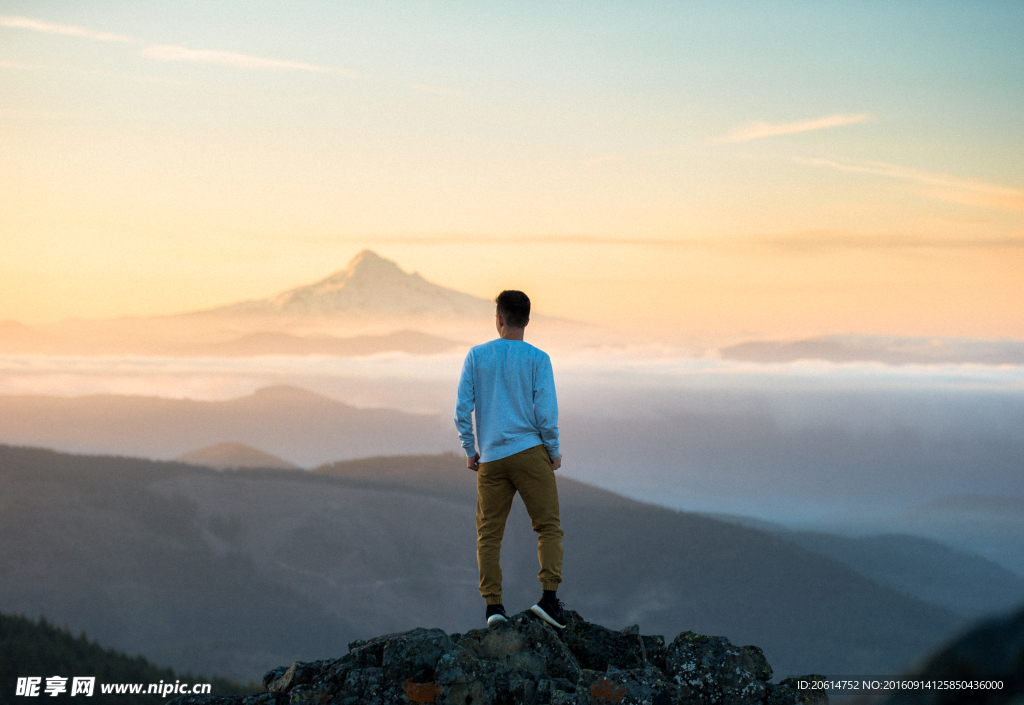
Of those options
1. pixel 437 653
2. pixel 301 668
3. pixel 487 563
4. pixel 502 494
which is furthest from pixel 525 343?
pixel 301 668

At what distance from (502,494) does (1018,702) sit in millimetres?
8369

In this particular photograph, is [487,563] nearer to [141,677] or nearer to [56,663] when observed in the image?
[141,677]

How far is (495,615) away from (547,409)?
232 centimetres

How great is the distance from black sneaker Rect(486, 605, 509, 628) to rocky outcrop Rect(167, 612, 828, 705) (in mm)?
127

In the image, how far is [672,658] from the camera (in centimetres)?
948

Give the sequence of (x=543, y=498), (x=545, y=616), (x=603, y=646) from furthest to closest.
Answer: (x=603, y=646), (x=545, y=616), (x=543, y=498)

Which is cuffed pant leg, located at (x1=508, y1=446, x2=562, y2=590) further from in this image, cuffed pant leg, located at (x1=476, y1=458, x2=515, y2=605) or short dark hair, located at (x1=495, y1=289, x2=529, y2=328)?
short dark hair, located at (x1=495, y1=289, x2=529, y2=328)

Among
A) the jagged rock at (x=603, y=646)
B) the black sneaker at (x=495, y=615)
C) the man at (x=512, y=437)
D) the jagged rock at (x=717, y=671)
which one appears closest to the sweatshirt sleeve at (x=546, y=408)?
the man at (x=512, y=437)

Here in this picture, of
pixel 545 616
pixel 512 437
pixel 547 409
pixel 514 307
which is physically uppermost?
pixel 514 307

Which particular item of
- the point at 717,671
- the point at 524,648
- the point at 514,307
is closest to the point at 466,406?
the point at 514,307

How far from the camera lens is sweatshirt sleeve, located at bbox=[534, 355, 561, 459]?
9961mm

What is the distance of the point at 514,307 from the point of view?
9984 millimetres

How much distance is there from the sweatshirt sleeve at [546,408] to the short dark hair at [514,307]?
52cm

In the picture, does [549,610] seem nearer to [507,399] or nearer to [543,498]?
[543,498]
